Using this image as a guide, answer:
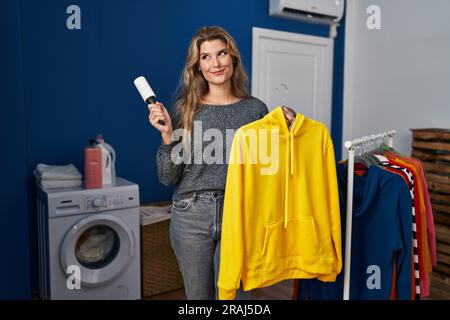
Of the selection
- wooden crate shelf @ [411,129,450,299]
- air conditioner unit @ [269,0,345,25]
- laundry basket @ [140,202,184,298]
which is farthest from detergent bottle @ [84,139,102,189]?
wooden crate shelf @ [411,129,450,299]

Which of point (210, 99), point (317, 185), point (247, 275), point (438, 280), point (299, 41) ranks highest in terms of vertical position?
point (299, 41)

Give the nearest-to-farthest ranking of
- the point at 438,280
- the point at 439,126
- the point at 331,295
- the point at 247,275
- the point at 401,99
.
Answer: the point at 247,275 < the point at 331,295 < the point at 438,280 < the point at 439,126 < the point at 401,99

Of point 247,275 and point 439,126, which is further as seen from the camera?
point 439,126

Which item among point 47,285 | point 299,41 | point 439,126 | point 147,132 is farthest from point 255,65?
point 47,285

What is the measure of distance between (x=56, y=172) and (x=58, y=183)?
0.08m

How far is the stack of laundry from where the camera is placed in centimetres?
270

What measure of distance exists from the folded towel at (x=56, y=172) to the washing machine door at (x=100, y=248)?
310 millimetres

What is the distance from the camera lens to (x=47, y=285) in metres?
2.74

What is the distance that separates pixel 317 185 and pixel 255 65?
243 centimetres

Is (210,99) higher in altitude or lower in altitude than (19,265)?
higher

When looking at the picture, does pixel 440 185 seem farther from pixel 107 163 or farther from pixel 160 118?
pixel 160 118

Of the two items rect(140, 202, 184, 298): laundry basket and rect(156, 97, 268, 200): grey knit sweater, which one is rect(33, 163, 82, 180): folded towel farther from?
rect(156, 97, 268, 200): grey knit sweater

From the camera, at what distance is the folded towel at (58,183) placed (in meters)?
2.69

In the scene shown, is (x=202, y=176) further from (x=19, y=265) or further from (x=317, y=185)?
(x=19, y=265)
